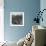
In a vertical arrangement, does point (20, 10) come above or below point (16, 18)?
above

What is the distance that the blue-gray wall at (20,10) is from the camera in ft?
17.4

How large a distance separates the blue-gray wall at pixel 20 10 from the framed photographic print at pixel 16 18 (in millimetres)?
121

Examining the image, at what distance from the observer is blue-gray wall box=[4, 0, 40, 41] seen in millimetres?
5293

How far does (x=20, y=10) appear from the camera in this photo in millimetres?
5301

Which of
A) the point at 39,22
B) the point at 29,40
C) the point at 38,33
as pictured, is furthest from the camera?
the point at 39,22

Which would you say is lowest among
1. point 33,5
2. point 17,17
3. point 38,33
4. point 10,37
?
point 10,37

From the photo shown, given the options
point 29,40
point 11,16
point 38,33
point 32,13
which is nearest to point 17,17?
point 11,16

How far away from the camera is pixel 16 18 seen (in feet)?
17.6

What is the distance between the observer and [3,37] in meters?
5.33

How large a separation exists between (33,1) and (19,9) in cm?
64

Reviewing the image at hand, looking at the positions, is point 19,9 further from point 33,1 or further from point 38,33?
point 38,33

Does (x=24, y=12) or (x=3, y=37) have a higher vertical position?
(x=24, y=12)

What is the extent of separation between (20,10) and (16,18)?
363mm

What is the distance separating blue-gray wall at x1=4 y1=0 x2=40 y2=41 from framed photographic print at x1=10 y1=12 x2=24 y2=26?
0.40 ft
